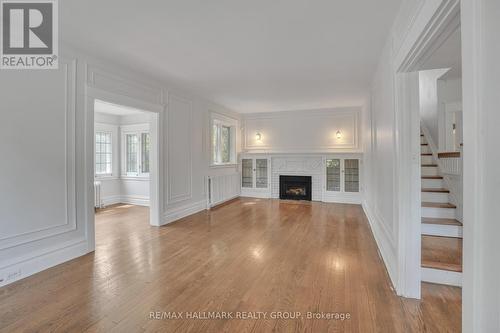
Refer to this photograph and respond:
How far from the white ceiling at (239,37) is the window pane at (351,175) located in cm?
261

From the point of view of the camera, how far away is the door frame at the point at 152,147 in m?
3.22

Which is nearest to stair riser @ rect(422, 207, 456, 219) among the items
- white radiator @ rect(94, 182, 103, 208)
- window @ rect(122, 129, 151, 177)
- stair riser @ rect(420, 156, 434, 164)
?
stair riser @ rect(420, 156, 434, 164)

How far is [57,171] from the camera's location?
2.88 m

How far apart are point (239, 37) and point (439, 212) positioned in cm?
323

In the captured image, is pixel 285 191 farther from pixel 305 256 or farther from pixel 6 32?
pixel 6 32

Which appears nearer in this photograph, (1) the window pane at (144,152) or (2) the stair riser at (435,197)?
(2) the stair riser at (435,197)

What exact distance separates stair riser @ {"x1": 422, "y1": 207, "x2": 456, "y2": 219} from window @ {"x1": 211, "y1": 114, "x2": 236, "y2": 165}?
4480mm

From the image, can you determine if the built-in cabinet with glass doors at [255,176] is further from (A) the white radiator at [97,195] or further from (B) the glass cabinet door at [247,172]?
(A) the white radiator at [97,195]

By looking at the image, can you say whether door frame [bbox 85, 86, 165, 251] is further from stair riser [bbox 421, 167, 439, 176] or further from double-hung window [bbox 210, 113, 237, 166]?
stair riser [bbox 421, 167, 439, 176]

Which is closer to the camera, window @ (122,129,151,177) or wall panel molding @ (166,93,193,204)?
wall panel molding @ (166,93,193,204)

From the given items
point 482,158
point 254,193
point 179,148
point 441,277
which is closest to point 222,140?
point 254,193

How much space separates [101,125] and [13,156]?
4236 millimetres

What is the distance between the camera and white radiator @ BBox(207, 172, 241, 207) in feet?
19.9

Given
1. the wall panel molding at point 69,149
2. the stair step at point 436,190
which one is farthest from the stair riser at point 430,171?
the wall panel molding at point 69,149
